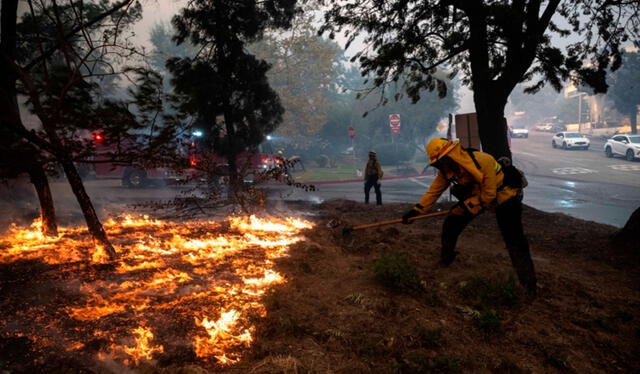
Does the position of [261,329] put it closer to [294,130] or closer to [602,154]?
[294,130]

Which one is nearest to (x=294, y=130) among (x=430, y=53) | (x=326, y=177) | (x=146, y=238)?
(x=326, y=177)

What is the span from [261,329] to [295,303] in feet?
2.21

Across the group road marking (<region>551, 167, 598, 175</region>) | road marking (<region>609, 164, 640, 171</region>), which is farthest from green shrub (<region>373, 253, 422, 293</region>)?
road marking (<region>609, 164, 640, 171</region>)

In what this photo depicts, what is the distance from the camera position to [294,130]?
1270 inches

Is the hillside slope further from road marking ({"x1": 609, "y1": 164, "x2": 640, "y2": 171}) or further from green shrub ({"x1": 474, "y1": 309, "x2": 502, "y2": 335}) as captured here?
road marking ({"x1": 609, "y1": 164, "x2": 640, "y2": 171})

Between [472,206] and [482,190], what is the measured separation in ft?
0.72

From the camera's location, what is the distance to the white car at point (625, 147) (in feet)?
79.4

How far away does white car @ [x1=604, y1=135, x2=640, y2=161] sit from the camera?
953 inches

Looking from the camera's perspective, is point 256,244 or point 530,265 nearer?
point 530,265

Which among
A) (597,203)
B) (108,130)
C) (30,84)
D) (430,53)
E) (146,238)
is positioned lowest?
(597,203)

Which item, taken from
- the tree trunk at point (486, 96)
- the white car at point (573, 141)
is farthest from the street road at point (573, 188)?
the tree trunk at point (486, 96)

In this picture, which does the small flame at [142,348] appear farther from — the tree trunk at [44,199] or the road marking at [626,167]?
the road marking at [626,167]

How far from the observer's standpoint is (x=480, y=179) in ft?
13.8

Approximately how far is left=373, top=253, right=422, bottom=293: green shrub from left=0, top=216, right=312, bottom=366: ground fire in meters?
1.29
